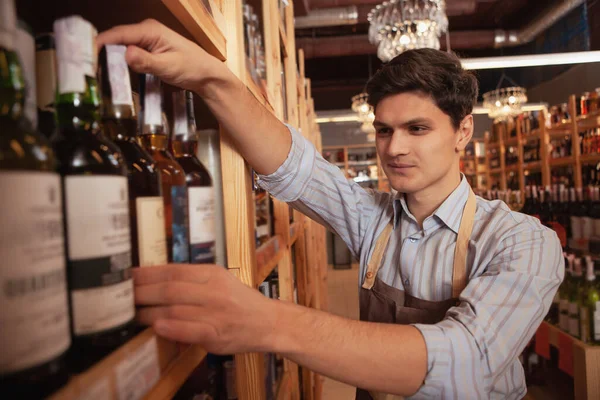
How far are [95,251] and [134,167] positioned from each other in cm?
18

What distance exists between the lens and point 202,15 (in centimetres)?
78

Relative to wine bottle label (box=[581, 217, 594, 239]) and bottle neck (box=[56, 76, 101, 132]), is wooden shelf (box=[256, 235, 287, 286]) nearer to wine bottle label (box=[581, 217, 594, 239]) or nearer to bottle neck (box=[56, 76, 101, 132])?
bottle neck (box=[56, 76, 101, 132])

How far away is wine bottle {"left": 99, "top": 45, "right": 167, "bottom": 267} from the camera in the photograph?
1.87 feet

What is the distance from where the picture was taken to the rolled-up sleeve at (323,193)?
1.40 metres

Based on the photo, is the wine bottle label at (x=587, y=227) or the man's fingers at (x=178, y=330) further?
the wine bottle label at (x=587, y=227)

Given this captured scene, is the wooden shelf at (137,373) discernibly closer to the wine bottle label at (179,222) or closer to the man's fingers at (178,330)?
the man's fingers at (178,330)

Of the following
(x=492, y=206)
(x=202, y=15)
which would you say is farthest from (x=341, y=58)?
(x=202, y=15)

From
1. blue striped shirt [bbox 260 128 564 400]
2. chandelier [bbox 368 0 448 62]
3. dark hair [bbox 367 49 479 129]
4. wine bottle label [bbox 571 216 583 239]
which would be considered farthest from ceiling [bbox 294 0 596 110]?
blue striped shirt [bbox 260 128 564 400]

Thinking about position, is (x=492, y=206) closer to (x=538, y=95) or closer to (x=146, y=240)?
(x=146, y=240)

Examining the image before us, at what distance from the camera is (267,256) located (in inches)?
52.6

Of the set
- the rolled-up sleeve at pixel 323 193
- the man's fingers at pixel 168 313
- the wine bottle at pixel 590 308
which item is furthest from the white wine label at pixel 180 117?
the wine bottle at pixel 590 308

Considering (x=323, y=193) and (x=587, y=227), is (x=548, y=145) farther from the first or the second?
(x=323, y=193)

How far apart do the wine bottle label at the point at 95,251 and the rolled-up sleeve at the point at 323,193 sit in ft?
2.86

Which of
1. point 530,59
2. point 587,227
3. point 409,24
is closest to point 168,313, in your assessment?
point 409,24
